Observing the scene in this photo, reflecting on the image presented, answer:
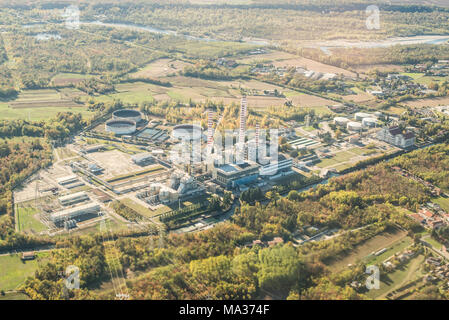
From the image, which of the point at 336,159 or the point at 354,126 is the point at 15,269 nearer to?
the point at 336,159

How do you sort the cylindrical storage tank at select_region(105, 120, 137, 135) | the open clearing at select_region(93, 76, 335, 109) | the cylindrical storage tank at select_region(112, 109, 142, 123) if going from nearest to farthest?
1. the cylindrical storage tank at select_region(105, 120, 137, 135)
2. the cylindrical storage tank at select_region(112, 109, 142, 123)
3. the open clearing at select_region(93, 76, 335, 109)

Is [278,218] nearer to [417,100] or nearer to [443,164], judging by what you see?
[443,164]

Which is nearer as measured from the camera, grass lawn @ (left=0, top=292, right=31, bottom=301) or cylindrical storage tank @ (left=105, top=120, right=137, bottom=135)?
grass lawn @ (left=0, top=292, right=31, bottom=301)

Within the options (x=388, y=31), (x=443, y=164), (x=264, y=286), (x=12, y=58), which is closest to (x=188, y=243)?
(x=264, y=286)

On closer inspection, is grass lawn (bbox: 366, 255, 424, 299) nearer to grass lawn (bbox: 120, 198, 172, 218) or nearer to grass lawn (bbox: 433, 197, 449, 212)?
grass lawn (bbox: 433, 197, 449, 212)

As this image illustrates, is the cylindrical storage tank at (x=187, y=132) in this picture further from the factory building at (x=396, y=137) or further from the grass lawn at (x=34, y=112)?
the factory building at (x=396, y=137)

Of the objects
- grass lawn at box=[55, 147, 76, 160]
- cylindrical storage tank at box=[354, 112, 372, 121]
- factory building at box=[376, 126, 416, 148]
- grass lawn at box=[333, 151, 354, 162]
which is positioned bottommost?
grass lawn at box=[333, 151, 354, 162]

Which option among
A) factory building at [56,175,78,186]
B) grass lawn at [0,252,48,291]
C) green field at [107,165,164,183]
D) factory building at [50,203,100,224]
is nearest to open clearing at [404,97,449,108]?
green field at [107,165,164,183]

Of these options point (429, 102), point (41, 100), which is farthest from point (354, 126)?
point (41, 100)
